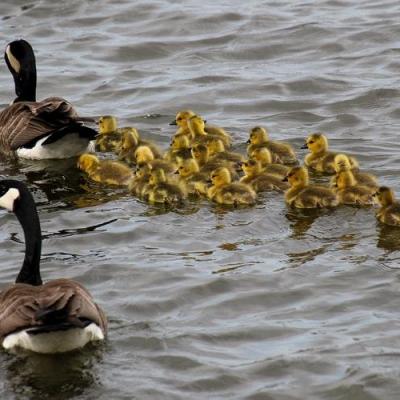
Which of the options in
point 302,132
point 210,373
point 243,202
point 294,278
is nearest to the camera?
point 210,373

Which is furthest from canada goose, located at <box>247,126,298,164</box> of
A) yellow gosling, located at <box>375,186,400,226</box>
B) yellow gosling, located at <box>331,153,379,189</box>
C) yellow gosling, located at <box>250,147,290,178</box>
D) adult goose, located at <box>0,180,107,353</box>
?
adult goose, located at <box>0,180,107,353</box>

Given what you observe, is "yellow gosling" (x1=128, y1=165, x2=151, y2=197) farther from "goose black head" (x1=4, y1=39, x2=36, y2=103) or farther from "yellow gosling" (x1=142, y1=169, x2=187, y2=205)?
"goose black head" (x1=4, y1=39, x2=36, y2=103)

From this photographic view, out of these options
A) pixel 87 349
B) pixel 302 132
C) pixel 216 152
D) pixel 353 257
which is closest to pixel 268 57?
pixel 302 132

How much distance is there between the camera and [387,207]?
1006cm

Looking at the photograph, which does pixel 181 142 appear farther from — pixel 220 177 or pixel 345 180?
pixel 345 180

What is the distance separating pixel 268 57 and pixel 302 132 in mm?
3183

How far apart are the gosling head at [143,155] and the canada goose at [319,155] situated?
1373mm

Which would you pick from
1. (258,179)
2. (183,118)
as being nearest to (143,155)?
(183,118)

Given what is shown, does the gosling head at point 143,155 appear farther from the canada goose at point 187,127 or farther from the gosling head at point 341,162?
the gosling head at point 341,162

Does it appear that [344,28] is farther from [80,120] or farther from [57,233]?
[57,233]

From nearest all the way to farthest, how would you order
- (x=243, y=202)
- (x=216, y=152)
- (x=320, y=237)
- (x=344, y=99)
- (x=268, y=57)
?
1. (x=320, y=237)
2. (x=243, y=202)
3. (x=216, y=152)
4. (x=344, y=99)
5. (x=268, y=57)

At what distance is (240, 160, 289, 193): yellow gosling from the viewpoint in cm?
1100

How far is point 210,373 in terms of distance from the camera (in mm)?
7828

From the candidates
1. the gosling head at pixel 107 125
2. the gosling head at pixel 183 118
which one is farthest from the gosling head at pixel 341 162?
the gosling head at pixel 107 125
